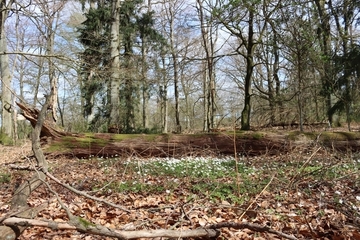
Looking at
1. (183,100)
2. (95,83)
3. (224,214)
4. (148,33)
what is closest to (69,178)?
(224,214)

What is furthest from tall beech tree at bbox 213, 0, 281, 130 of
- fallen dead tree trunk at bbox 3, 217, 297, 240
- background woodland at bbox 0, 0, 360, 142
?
fallen dead tree trunk at bbox 3, 217, 297, 240

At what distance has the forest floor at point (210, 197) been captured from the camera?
3223mm

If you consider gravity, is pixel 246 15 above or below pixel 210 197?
above

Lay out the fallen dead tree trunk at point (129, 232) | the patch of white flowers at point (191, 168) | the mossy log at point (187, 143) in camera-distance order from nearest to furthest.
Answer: the fallen dead tree trunk at point (129, 232), the patch of white flowers at point (191, 168), the mossy log at point (187, 143)

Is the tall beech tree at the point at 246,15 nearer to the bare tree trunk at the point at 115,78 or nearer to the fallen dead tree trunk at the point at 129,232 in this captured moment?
the bare tree trunk at the point at 115,78

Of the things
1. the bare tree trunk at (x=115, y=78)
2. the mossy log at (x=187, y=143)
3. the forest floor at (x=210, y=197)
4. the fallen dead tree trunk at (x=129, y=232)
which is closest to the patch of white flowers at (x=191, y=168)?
the forest floor at (x=210, y=197)

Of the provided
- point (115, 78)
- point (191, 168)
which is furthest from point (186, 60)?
point (191, 168)

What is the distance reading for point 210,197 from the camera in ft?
14.3

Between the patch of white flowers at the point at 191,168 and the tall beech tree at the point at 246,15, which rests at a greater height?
the tall beech tree at the point at 246,15

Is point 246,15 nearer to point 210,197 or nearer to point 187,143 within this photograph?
point 187,143

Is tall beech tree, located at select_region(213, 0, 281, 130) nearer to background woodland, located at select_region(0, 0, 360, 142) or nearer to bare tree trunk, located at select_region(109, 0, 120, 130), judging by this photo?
background woodland, located at select_region(0, 0, 360, 142)

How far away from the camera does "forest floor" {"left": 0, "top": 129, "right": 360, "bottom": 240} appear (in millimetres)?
3223

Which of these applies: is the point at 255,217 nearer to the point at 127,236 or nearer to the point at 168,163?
the point at 127,236

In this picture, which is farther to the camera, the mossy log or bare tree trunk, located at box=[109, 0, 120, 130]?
bare tree trunk, located at box=[109, 0, 120, 130]
